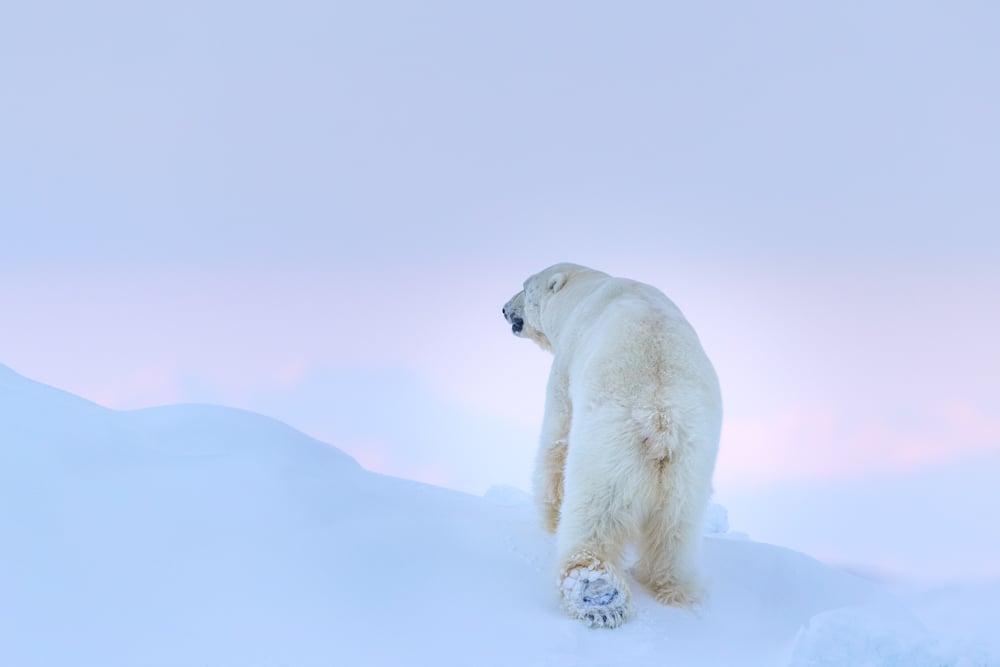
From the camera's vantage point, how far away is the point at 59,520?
12.6 feet

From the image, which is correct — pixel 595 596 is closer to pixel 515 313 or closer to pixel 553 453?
pixel 553 453

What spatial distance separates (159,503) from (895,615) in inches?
153


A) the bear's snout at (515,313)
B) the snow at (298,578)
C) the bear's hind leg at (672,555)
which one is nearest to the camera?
the snow at (298,578)

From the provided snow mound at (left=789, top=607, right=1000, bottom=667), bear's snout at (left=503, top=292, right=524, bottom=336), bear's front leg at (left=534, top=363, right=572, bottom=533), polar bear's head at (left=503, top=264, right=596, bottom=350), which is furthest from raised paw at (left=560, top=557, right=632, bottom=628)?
bear's snout at (left=503, top=292, right=524, bottom=336)

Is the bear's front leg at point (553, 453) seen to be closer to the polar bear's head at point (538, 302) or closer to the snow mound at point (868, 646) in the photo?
the polar bear's head at point (538, 302)

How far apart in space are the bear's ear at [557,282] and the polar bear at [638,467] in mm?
2171

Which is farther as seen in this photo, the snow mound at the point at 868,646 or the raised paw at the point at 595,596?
the raised paw at the point at 595,596

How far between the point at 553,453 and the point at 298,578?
6.54 feet

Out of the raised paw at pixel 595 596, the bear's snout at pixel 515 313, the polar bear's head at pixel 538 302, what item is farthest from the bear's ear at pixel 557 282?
the raised paw at pixel 595 596

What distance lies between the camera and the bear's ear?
695cm

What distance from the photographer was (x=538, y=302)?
7301 millimetres

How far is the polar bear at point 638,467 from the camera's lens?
13.3ft

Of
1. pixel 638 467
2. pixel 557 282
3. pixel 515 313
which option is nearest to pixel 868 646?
pixel 638 467

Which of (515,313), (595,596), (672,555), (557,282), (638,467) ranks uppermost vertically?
(515,313)
